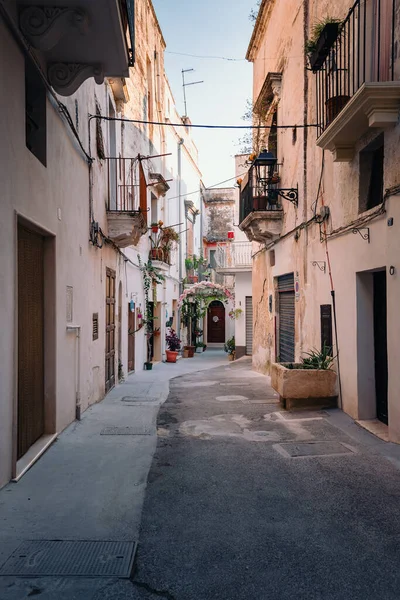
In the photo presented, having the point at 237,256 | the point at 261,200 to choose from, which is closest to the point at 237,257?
the point at 237,256

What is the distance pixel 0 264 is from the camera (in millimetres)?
4164

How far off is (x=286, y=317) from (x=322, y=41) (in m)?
6.34

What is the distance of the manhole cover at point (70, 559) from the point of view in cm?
303

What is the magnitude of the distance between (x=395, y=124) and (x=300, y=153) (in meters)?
4.61

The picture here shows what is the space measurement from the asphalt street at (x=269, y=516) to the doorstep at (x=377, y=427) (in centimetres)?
38

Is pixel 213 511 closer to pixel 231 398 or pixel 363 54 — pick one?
pixel 231 398

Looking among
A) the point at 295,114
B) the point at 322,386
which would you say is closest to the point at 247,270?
the point at 295,114

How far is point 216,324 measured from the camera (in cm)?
3462

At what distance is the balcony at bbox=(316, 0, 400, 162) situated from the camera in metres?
5.74

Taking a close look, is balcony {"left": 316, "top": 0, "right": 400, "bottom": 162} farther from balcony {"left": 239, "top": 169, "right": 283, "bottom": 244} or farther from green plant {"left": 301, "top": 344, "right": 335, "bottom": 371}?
balcony {"left": 239, "top": 169, "right": 283, "bottom": 244}

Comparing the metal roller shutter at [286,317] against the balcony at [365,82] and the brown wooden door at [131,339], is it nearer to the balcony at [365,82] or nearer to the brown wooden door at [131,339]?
the brown wooden door at [131,339]

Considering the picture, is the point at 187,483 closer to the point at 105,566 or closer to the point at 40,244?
the point at 105,566

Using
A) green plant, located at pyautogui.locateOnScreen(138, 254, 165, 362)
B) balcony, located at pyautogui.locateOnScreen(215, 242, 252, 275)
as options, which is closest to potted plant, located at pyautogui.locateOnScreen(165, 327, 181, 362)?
green plant, located at pyautogui.locateOnScreen(138, 254, 165, 362)

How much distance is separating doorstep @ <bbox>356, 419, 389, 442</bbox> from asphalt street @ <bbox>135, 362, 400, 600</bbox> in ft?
1.25
